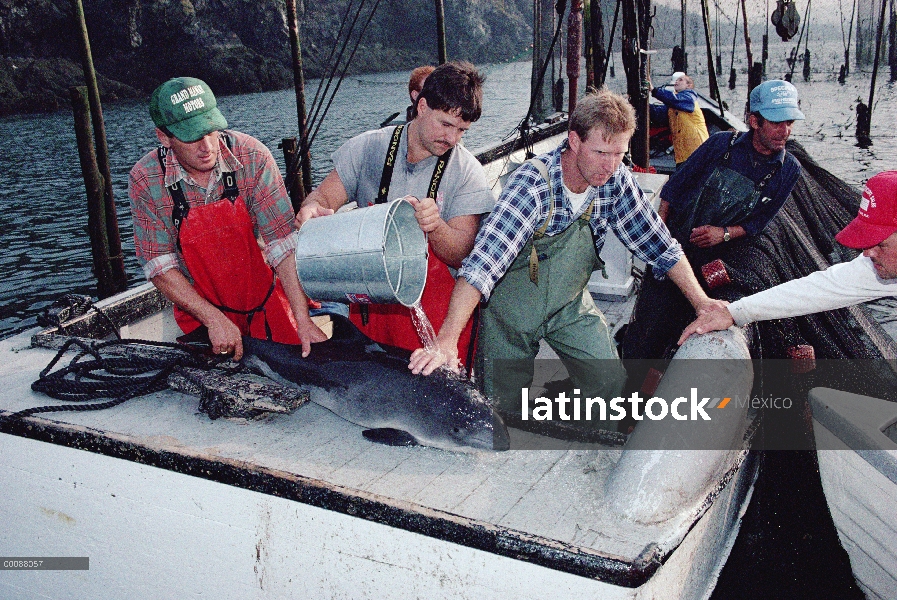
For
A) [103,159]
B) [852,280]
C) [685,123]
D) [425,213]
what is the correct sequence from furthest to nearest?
[103,159], [685,123], [852,280], [425,213]

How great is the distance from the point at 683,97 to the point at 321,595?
7.56 m

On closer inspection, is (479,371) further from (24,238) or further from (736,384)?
(24,238)

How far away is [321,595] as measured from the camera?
9.13ft

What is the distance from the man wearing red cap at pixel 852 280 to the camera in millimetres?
2998

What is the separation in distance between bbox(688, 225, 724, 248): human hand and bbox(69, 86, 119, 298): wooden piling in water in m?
7.18

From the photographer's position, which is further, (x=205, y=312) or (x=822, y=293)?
(x=205, y=312)

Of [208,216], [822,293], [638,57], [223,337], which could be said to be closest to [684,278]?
[822,293]

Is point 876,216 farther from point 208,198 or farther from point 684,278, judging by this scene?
point 208,198

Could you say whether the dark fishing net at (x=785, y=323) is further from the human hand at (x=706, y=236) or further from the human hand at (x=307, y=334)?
the human hand at (x=307, y=334)

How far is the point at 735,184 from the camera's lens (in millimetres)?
5102

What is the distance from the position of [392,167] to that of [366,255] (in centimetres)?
98

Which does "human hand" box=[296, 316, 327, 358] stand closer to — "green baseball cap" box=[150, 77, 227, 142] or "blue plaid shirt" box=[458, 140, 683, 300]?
"blue plaid shirt" box=[458, 140, 683, 300]

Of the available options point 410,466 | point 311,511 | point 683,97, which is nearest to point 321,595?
point 311,511

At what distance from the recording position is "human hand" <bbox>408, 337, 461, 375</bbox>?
2.96 meters
